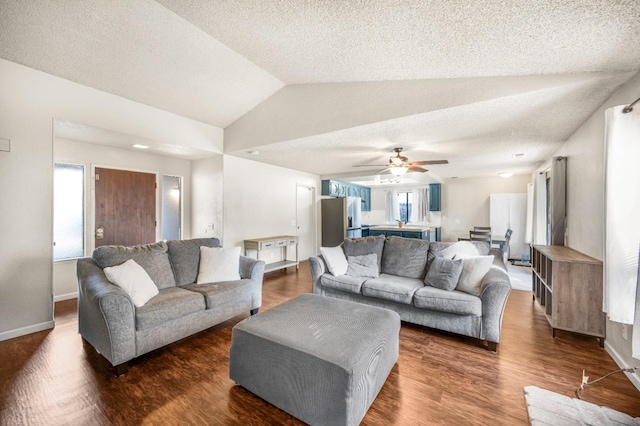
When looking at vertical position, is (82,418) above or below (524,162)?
below

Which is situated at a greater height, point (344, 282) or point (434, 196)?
point (434, 196)

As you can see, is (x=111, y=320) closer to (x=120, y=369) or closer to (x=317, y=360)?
→ (x=120, y=369)

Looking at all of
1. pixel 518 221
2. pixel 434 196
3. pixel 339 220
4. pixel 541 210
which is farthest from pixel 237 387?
pixel 518 221

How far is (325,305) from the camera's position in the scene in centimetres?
240

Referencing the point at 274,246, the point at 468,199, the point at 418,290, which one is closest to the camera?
the point at 418,290

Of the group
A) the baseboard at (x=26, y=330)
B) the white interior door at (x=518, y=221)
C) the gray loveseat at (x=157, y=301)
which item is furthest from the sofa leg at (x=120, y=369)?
the white interior door at (x=518, y=221)

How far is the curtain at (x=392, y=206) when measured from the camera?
30.1ft

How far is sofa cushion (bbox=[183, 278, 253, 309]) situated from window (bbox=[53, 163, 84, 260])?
2.44 meters

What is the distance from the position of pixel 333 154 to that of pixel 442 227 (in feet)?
16.3

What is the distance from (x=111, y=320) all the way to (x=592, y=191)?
15.1 ft

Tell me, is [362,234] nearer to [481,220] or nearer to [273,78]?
[481,220]

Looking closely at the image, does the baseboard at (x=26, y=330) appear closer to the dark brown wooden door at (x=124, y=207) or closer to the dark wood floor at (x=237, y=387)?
the dark wood floor at (x=237, y=387)

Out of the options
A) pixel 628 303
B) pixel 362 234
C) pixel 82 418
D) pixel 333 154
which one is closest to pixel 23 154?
pixel 82 418

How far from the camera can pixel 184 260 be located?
3.20 m
